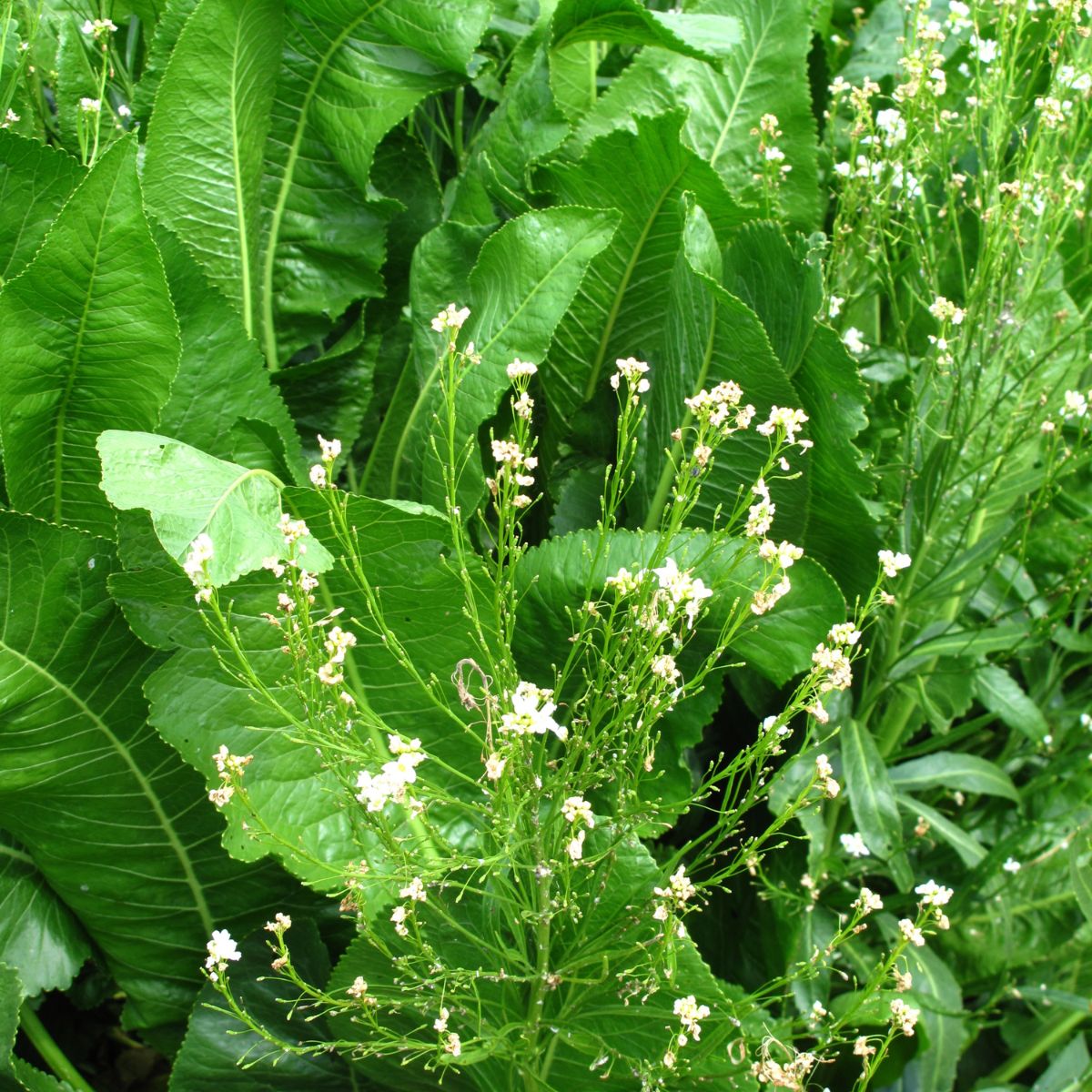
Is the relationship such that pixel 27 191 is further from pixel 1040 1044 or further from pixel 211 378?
pixel 1040 1044

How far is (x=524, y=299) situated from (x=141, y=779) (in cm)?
69

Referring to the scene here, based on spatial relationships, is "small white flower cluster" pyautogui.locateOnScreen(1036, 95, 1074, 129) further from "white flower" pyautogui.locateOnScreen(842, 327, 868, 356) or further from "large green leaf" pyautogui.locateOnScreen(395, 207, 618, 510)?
"large green leaf" pyautogui.locateOnScreen(395, 207, 618, 510)

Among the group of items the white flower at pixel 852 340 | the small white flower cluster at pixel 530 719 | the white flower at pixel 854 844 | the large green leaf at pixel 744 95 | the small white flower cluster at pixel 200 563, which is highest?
the large green leaf at pixel 744 95

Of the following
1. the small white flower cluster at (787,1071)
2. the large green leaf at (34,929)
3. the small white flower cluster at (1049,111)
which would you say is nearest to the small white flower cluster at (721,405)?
the small white flower cluster at (787,1071)

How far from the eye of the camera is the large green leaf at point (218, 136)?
1451 millimetres

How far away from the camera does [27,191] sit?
133cm

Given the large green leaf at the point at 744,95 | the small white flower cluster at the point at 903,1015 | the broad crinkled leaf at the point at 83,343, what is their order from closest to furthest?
1. the small white flower cluster at the point at 903,1015
2. the broad crinkled leaf at the point at 83,343
3. the large green leaf at the point at 744,95

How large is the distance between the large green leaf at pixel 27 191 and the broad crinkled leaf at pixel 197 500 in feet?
1.35

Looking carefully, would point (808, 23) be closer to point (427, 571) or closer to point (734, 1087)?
point (427, 571)

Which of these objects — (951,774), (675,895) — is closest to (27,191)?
(675,895)

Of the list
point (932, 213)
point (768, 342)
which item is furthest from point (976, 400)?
point (932, 213)

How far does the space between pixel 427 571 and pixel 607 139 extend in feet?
2.01

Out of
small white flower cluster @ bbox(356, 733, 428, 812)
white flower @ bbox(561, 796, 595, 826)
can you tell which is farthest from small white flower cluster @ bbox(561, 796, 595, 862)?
small white flower cluster @ bbox(356, 733, 428, 812)

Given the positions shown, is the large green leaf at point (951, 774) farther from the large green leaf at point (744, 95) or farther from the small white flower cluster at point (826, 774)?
the large green leaf at point (744, 95)
